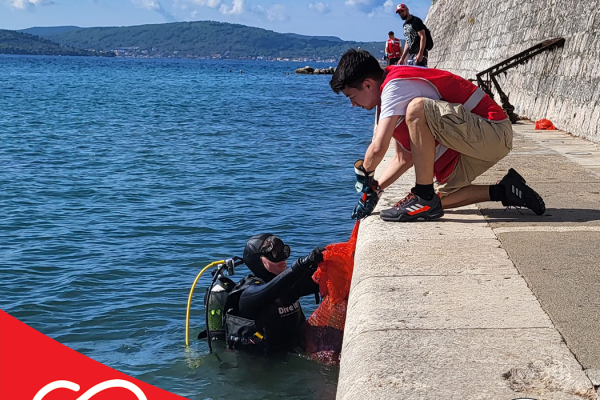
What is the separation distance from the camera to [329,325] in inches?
194

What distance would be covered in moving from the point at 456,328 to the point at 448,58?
24.6m

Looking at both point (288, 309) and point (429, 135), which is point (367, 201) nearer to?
point (429, 135)

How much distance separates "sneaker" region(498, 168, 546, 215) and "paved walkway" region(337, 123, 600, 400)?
Result: 9 cm

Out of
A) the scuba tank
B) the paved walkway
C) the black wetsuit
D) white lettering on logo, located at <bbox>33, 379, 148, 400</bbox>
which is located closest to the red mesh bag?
the paved walkway

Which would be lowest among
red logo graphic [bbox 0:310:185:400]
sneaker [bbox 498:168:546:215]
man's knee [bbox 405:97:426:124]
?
red logo graphic [bbox 0:310:185:400]

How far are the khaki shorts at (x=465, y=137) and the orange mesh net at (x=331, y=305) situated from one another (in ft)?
3.18

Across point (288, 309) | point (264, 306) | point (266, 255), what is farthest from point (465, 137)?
point (264, 306)

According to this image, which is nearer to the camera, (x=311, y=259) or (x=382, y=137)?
(x=311, y=259)

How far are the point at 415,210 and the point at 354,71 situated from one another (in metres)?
1.08

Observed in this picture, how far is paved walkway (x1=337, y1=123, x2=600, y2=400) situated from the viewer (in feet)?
8.87

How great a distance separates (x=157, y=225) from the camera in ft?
A: 33.2

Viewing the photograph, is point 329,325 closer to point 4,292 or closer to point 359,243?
point 359,243

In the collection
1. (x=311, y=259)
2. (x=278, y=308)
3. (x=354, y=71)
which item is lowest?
(x=278, y=308)

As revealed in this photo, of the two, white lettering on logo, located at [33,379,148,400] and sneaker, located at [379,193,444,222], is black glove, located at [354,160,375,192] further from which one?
white lettering on logo, located at [33,379,148,400]
